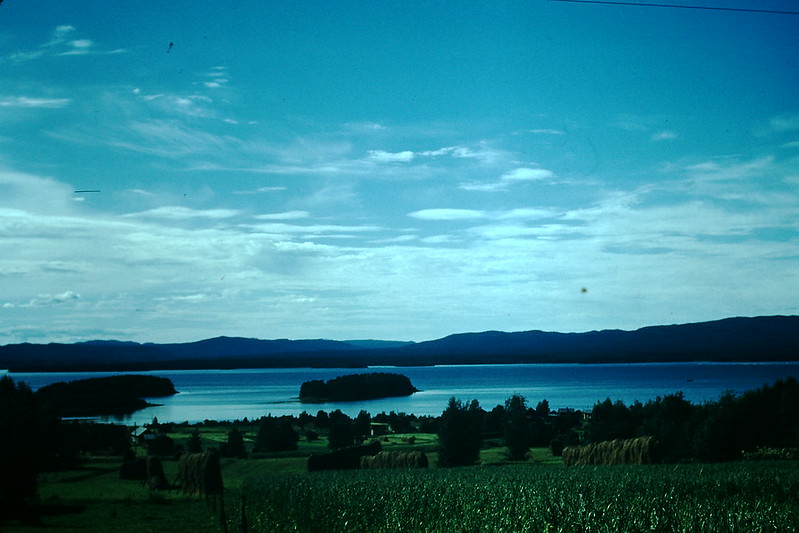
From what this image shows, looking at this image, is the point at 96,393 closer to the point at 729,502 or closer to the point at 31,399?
the point at 31,399

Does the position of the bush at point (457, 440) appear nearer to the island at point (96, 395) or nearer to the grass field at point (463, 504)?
the grass field at point (463, 504)

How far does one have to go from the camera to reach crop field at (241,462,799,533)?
16938 millimetres

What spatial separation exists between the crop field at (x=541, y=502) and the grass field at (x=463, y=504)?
4 centimetres

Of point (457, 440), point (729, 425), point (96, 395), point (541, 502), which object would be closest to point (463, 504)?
point (541, 502)

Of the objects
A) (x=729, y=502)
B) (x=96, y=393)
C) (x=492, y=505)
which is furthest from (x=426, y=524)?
(x=96, y=393)

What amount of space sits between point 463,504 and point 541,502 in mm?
2186

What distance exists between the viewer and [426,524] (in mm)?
19234

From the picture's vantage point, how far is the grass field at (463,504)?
17281 mm

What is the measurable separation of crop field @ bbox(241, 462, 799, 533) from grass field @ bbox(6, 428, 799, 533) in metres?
0.04

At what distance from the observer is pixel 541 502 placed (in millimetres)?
20266

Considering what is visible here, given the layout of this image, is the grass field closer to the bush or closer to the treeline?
the treeline

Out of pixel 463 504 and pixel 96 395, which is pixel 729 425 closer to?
pixel 463 504

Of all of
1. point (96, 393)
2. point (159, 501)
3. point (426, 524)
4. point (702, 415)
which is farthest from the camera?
point (96, 393)

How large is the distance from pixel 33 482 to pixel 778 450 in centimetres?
4479
